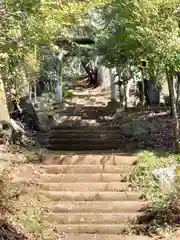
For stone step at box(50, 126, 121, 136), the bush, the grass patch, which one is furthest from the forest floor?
the bush

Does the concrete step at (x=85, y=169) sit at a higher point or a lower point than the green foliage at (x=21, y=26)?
lower

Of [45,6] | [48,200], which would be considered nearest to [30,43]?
[45,6]

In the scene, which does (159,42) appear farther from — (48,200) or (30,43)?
(48,200)

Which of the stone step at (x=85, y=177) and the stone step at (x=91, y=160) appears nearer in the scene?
the stone step at (x=85, y=177)

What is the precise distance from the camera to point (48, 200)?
9125 millimetres

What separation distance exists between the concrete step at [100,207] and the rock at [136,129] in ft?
18.5

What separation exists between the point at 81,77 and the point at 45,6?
93.4 ft

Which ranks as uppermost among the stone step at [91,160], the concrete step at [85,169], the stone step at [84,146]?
the stone step at [91,160]

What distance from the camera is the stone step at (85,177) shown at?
31.7 feet

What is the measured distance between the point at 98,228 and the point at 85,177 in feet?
5.52

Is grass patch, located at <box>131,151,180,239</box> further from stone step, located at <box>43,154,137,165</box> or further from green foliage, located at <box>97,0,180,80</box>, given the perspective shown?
A: green foliage, located at <box>97,0,180,80</box>

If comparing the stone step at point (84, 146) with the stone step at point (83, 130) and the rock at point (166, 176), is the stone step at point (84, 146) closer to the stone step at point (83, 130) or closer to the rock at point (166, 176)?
the stone step at point (83, 130)

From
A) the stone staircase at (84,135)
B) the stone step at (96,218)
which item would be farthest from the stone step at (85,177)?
the stone staircase at (84,135)

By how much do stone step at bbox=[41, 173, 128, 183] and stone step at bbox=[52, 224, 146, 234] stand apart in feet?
4.83
